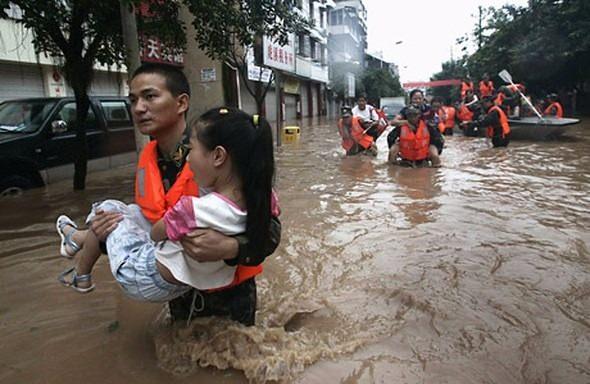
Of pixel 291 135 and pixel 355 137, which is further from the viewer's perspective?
pixel 291 135

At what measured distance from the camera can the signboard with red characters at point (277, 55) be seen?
1063cm

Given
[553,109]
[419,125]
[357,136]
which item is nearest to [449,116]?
[553,109]

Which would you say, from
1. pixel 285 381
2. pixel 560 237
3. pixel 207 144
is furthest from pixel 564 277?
pixel 207 144

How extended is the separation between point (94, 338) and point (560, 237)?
12.8 feet

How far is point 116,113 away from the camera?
7965 millimetres

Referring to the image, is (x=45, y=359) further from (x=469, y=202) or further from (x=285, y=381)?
(x=469, y=202)

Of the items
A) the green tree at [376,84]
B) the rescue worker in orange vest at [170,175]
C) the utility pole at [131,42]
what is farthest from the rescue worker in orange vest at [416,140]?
the green tree at [376,84]

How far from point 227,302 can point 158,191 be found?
2.04 ft

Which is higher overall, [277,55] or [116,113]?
[277,55]

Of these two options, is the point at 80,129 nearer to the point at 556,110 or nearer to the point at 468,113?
the point at 468,113

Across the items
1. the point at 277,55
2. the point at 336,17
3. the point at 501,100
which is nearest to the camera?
the point at 277,55

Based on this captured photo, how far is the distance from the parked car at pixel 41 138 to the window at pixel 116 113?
0.07 feet

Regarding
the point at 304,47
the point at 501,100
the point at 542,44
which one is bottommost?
the point at 501,100

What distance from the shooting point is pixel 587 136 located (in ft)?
45.4
